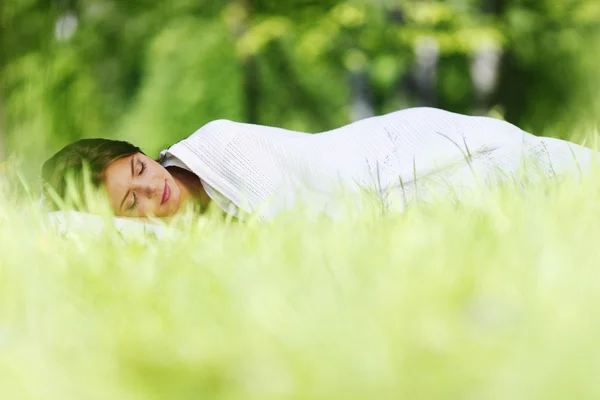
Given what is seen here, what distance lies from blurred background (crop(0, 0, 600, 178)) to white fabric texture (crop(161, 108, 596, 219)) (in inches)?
174

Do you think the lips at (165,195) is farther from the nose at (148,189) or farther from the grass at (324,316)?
the grass at (324,316)

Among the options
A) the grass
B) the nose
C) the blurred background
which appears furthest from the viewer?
the blurred background

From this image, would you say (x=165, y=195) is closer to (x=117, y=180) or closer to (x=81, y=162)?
(x=117, y=180)

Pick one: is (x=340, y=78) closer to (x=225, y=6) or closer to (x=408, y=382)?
Result: (x=225, y=6)

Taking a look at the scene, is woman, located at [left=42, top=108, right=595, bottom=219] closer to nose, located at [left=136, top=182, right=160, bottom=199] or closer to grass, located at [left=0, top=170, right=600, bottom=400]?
nose, located at [left=136, top=182, right=160, bottom=199]

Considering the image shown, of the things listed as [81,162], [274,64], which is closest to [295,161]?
[81,162]

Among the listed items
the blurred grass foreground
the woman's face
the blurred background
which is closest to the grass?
the blurred grass foreground

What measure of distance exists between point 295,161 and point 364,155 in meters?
0.20

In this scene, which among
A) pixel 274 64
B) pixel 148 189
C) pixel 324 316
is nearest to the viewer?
pixel 324 316

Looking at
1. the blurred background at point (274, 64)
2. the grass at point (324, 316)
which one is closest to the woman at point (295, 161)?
the grass at point (324, 316)

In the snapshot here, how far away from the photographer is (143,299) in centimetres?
99

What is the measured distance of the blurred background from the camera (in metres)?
6.79

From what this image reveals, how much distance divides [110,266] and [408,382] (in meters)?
0.60

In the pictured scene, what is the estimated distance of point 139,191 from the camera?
77.0 inches
